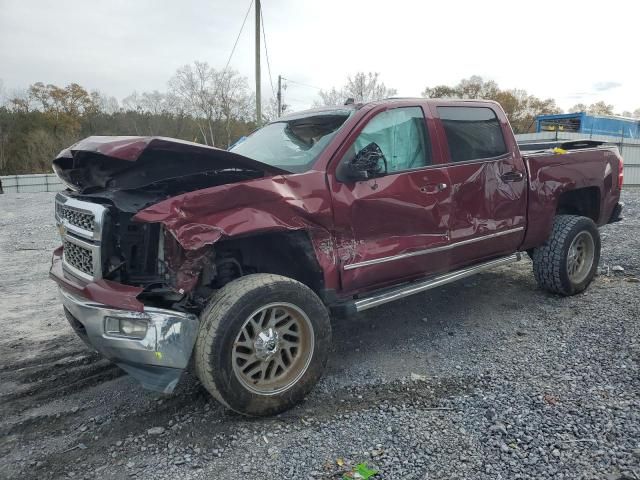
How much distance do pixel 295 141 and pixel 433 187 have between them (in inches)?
46.1

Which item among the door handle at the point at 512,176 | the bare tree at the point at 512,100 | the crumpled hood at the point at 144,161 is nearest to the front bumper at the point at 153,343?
the crumpled hood at the point at 144,161

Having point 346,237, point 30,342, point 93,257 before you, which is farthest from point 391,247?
point 30,342

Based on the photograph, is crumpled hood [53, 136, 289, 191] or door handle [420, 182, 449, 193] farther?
door handle [420, 182, 449, 193]

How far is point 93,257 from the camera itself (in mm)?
2824

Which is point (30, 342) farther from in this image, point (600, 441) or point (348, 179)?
point (600, 441)

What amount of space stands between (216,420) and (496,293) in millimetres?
3658

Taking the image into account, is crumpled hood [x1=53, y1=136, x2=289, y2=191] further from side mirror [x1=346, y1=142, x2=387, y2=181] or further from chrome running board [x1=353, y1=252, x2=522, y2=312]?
chrome running board [x1=353, y1=252, x2=522, y2=312]

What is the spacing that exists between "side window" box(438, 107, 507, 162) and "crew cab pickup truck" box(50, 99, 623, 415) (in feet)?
0.06

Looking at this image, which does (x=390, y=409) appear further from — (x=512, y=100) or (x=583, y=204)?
(x=512, y=100)

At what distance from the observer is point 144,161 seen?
9.64ft

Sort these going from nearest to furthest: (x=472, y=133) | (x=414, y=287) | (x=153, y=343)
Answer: (x=153, y=343) < (x=414, y=287) < (x=472, y=133)

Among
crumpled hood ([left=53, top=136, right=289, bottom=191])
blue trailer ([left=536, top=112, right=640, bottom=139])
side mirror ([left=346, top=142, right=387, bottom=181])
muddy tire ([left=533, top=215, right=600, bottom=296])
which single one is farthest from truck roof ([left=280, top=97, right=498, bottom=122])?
blue trailer ([left=536, top=112, right=640, bottom=139])

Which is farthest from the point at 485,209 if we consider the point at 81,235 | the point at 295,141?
the point at 81,235

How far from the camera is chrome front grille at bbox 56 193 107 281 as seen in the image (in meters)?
2.79
